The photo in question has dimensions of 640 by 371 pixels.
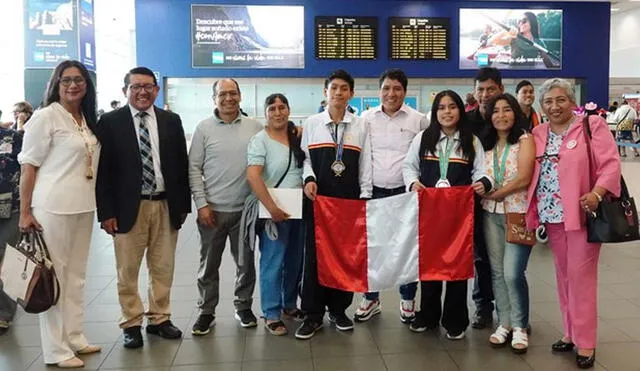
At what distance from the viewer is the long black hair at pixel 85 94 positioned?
3.19 metres

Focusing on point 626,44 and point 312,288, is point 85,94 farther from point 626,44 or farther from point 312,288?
point 626,44

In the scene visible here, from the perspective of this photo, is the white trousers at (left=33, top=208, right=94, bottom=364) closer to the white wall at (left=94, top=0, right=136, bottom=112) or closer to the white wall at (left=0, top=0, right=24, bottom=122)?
the white wall at (left=0, top=0, right=24, bottom=122)

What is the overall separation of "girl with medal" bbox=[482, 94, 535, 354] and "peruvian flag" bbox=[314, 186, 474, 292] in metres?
0.16

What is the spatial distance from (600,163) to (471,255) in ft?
3.01

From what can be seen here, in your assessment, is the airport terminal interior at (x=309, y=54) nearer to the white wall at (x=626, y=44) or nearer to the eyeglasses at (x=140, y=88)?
the eyeglasses at (x=140, y=88)

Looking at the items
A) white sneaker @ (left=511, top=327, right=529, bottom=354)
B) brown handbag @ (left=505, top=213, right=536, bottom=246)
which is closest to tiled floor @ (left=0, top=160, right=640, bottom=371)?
white sneaker @ (left=511, top=327, right=529, bottom=354)

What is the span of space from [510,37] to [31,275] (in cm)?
857

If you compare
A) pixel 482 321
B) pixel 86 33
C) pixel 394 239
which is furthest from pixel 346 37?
pixel 482 321

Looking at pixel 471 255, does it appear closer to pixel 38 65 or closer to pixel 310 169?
pixel 310 169

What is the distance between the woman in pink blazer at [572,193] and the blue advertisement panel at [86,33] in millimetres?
7182

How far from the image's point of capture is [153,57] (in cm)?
931

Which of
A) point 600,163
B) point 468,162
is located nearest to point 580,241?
point 600,163

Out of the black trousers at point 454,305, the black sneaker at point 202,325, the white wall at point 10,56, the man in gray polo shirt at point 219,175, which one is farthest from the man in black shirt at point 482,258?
the white wall at point 10,56

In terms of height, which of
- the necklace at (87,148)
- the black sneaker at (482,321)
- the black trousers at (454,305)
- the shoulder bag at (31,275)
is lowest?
the black sneaker at (482,321)
